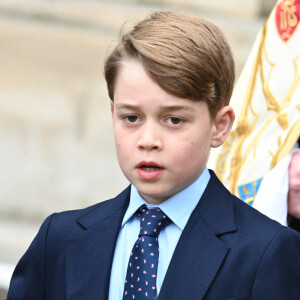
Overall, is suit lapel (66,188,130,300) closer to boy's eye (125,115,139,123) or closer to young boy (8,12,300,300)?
young boy (8,12,300,300)

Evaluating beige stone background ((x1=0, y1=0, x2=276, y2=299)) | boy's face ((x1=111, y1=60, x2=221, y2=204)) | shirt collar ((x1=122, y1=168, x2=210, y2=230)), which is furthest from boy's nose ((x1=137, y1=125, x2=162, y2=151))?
beige stone background ((x1=0, y1=0, x2=276, y2=299))

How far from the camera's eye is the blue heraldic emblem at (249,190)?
11.8ft

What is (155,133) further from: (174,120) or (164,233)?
(164,233)

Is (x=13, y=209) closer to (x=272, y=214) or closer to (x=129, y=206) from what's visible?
(x=272, y=214)

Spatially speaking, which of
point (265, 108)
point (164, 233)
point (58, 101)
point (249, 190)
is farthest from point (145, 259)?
point (58, 101)

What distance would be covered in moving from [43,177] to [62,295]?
3995 millimetres

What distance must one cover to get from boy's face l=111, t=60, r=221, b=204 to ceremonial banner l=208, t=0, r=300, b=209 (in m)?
1.19

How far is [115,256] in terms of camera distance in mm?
2473

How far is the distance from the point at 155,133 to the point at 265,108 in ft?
4.87

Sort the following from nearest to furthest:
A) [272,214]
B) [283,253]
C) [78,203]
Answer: [283,253], [272,214], [78,203]

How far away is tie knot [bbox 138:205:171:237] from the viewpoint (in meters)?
2.43

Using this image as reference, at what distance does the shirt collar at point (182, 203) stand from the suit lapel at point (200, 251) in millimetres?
14

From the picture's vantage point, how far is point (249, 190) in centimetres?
362

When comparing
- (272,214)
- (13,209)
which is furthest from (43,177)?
(272,214)
